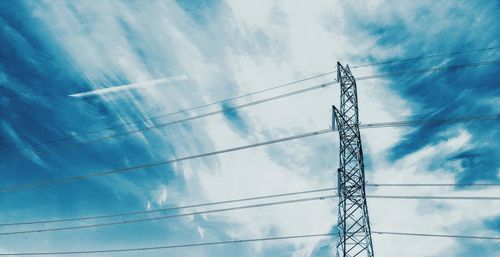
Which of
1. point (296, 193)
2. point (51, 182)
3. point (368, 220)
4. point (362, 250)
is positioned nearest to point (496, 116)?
point (368, 220)

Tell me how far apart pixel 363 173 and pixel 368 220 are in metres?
2.61

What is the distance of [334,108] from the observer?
19.0 meters

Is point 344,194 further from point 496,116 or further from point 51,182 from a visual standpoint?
point 51,182

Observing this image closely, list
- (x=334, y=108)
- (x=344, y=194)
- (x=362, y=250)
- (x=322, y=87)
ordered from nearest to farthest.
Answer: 1. (x=362, y=250)
2. (x=344, y=194)
3. (x=334, y=108)
4. (x=322, y=87)

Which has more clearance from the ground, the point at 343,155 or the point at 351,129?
the point at 351,129

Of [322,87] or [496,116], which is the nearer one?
[496,116]

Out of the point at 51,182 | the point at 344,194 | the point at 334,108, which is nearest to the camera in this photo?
the point at 344,194

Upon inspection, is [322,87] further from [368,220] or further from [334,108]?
[368,220]

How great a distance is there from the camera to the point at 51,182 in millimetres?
25641

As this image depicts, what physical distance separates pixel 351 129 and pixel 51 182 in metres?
23.5

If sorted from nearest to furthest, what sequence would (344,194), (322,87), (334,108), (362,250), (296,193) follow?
(362,250), (344,194), (334,108), (296,193), (322,87)

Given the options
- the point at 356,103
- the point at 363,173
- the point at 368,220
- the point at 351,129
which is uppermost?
the point at 356,103

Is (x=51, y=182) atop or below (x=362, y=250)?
atop

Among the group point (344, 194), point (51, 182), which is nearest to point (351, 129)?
point (344, 194)
